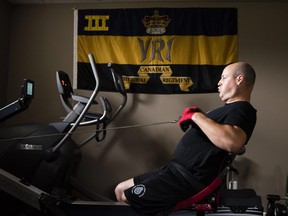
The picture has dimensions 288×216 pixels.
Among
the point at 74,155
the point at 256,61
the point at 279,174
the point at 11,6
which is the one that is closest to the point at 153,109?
the point at 74,155

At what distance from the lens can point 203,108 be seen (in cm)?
357

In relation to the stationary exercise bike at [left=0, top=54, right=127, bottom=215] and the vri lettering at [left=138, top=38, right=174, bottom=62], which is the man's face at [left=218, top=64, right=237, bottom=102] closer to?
the stationary exercise bike at [left=0, top=54, right=127, bottom=215]

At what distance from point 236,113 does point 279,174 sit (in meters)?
2.33

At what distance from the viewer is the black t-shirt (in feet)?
5.11

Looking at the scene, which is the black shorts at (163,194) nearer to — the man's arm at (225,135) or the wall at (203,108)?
the man's arm at (225,135)

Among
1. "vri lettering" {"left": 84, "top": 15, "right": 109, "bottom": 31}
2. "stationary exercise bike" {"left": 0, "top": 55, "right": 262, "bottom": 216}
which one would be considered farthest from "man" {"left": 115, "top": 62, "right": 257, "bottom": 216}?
"vri lettering" {"left": 84, "top": 15, "right": 109, "bottom": 31}

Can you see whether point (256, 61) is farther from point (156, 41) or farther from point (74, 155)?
A: point (74, 155)

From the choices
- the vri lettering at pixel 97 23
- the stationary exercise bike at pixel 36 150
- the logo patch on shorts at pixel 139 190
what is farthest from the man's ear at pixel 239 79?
the vri lettering at pixel 97 23

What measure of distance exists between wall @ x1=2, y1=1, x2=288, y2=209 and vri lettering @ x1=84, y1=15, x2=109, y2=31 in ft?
0.68

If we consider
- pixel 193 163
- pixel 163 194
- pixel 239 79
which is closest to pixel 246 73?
pixel 239 79

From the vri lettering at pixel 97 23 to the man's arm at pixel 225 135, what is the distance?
8.58 feet

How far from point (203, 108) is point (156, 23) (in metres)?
1.26

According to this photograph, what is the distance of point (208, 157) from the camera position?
1580 mm

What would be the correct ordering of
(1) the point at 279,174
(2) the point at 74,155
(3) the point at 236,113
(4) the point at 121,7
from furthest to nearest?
1. (4) the point at 121,7
2. (1) the point at 279,174
3. (2) the point at 74,155
4. (3) the point at 236,113
